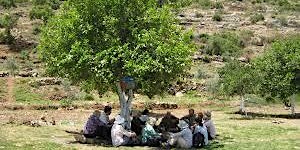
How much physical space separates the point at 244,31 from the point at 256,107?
30394 millimetres

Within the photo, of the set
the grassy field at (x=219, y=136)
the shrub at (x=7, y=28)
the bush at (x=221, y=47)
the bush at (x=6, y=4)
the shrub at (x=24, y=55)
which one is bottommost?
the grassy field at (x=219, y=136)

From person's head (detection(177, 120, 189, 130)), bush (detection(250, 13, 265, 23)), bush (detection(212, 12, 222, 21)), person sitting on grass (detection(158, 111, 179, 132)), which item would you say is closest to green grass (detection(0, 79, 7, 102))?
person sitting on grass (detection(158, 111, 179, 132))

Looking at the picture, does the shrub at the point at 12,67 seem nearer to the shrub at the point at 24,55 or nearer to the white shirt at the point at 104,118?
the shrub at the point at 24,55

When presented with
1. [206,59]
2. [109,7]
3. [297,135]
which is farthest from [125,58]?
[206,59]

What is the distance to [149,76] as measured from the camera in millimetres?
16562

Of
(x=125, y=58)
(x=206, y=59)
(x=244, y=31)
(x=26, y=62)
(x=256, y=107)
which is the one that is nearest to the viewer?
(x=125, y=58)

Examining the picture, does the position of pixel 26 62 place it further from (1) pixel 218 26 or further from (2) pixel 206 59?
(1) pixel 218 26

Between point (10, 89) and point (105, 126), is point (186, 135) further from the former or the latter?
point (10, 89)

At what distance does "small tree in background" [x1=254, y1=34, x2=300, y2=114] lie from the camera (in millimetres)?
29984

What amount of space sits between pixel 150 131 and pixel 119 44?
305 centimetres

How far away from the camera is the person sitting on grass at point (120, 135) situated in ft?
53.1

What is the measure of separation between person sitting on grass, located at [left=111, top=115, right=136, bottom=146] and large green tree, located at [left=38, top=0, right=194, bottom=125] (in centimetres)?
115

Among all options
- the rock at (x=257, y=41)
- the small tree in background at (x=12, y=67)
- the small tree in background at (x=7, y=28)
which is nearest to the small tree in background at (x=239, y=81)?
the small tree in background at (x=12, y=67)

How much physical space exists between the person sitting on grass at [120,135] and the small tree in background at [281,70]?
15.8m
